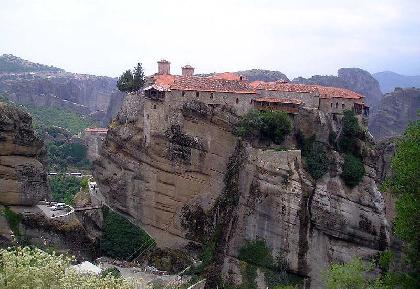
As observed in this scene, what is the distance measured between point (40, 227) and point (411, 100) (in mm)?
82174

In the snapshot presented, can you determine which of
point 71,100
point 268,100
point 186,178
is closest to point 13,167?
point 186,178

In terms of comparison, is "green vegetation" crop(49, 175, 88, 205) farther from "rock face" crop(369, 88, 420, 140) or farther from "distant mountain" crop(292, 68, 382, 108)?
"distant mountain" crop(292, 68, 382, 108)

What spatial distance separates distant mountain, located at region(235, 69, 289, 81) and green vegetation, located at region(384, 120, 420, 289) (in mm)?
94198

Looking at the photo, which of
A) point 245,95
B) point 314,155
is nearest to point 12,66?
point 245,95

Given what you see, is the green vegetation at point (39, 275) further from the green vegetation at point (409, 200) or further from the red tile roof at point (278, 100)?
the red tile roof at point (278, 100)

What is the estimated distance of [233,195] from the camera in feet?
142

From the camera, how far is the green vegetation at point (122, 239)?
43.8 metres

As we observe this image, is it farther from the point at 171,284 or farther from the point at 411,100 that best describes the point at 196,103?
the point at 411,100

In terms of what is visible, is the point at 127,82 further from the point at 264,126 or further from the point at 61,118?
the point at 61,118

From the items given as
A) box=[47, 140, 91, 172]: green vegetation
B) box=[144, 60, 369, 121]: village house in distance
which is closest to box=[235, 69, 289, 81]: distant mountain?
box=[47, 140, 91, 172]: green vegetation

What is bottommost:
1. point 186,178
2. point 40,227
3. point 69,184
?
point 69,184

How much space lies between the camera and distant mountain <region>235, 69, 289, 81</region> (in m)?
118

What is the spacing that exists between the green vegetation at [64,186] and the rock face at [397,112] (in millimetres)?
56873

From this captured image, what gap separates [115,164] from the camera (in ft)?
149
